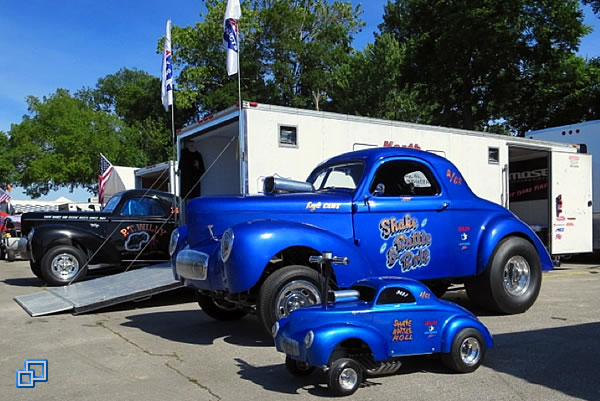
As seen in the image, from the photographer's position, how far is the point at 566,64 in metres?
27.7

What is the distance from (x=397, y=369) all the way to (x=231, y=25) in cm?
822

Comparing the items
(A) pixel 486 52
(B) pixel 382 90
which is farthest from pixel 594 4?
(B) pixel 382 90

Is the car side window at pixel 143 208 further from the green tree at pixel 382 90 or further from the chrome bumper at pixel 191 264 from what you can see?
the green tree at pixel 382 90

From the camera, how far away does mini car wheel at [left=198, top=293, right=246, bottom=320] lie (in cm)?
727

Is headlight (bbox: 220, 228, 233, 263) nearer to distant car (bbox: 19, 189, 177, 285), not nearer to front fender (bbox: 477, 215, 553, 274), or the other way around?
front fender (bbox: 477, 215, 553, 274)

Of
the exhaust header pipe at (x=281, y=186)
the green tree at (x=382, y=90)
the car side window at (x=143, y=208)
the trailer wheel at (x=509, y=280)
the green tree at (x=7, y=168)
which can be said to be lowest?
the trailer wheel at (x=509, y=280)

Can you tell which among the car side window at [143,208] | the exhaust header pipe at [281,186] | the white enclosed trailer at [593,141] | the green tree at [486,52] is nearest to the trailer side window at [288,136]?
the exhaust header pipe at [281,186]

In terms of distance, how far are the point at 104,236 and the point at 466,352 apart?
8.84 m

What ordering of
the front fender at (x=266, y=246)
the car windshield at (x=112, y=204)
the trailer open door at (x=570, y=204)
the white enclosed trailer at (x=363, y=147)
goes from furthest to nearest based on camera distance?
1. the trailer open door at (x=570, y=204)
2. the car windshield at (x=112, y=204)
3. the white enclosed trailer at (x=363, y=147)
4. the front fender at (x=266, y=246)

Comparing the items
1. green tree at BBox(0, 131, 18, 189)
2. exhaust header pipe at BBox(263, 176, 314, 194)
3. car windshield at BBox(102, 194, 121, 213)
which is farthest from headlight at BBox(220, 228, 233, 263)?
green tree at BBox(0, 131, 18, 189)

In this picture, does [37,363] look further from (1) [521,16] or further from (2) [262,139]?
(1) [521,16]

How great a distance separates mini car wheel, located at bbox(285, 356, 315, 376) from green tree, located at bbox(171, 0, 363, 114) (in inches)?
1460

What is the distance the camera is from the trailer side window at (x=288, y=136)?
895cm

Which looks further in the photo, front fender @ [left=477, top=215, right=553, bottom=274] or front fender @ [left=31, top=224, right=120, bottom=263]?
front fender @ [left=31, top=224, right=120, bottom=263]
